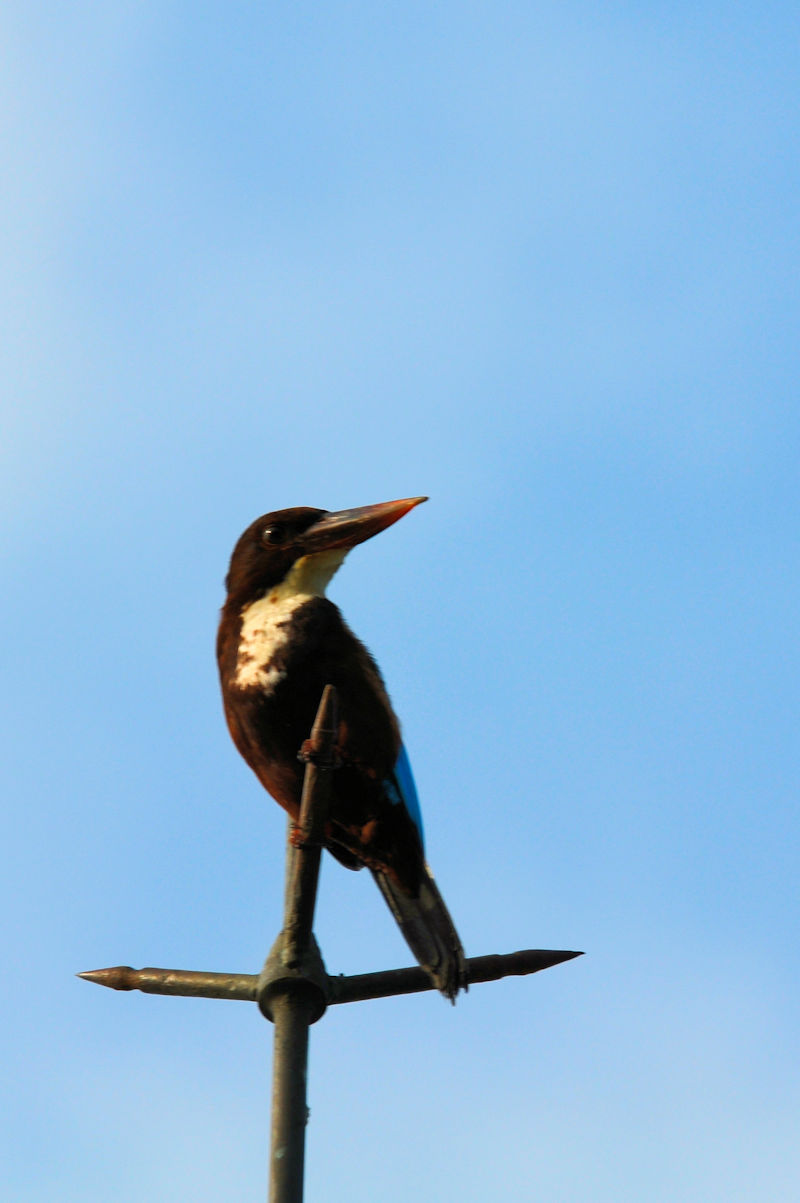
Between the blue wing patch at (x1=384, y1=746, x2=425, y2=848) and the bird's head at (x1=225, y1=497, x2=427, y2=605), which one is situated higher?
the bird's head at (x1=225, y1=497, x2=427, y2=605)

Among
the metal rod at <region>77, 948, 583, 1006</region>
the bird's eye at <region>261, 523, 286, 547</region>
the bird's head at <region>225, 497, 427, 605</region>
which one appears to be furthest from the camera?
the bird's eye at <region>261, 523, 286, 547</region>

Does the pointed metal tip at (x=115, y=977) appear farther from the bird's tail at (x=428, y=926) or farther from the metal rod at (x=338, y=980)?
the bird's tail at (x=428, y=926)

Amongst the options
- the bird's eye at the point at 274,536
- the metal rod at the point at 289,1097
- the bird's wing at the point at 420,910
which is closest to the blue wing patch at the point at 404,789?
the bird's wing at the point at 420,910

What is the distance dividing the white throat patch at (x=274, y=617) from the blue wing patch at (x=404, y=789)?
50cm

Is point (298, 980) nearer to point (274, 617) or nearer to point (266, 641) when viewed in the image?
point (266, 641)

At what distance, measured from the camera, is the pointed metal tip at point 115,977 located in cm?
332

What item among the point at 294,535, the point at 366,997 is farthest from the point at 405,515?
the point at 366,997

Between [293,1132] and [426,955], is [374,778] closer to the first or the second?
[426,955]

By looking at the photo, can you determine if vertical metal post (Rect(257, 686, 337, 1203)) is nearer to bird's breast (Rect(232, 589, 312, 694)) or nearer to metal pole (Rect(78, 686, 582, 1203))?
metal pole (Rect(78, 686, 582, 1203))

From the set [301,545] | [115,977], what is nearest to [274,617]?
[301,545]

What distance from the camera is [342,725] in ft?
14.0

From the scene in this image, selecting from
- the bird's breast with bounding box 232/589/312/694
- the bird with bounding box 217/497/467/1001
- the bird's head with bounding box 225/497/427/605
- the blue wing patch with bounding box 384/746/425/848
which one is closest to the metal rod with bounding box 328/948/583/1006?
the bird with bounding box 217/497/467/1001

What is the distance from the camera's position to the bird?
423cm

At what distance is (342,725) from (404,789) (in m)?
0.32
